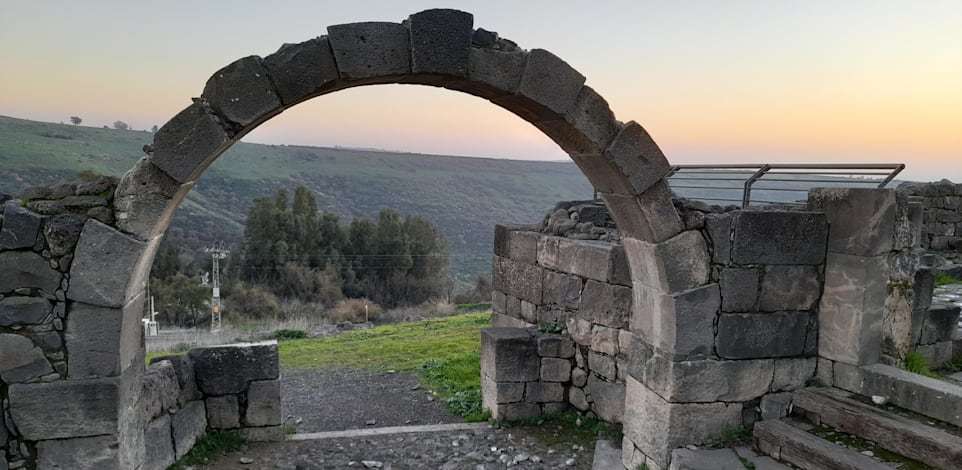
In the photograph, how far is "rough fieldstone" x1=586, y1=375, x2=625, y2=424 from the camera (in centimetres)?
641

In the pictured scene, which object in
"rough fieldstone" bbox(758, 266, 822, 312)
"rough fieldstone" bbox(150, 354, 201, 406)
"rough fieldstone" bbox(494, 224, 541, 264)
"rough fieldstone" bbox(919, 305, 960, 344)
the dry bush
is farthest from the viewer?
the dry bush

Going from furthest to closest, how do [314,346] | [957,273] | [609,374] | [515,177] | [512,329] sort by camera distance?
[515,177] < [314,346] < [957,273] < [512,329] < [609,374]

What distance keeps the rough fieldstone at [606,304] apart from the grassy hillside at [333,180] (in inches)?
1232

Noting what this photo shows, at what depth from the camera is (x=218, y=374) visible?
604cm

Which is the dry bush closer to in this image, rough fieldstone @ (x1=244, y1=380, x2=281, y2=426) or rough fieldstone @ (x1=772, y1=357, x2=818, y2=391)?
rough fieldstone @ (x1=244, y1=380, x2=281, y2=426)

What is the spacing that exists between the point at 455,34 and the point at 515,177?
63418mm

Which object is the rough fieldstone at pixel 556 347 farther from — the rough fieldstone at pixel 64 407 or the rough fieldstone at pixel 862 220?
the rough fieldstone at pixel 64 407

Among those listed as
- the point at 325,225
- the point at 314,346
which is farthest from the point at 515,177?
the point at 314,346

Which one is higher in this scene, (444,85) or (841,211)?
(444,85)

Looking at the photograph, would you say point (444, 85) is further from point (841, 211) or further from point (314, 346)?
point (314, 346)

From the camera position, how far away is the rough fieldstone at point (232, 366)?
19.6ft

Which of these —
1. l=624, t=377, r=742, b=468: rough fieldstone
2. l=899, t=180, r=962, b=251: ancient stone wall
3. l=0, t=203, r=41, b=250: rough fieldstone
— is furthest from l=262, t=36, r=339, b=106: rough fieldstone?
l=899, t=180, r=962, b=251: ancient stone wall

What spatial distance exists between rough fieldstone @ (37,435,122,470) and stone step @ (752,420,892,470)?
4879mm

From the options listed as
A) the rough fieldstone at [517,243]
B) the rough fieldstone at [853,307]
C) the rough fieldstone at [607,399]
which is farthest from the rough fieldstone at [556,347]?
the rough fieldstone at [853,307]
